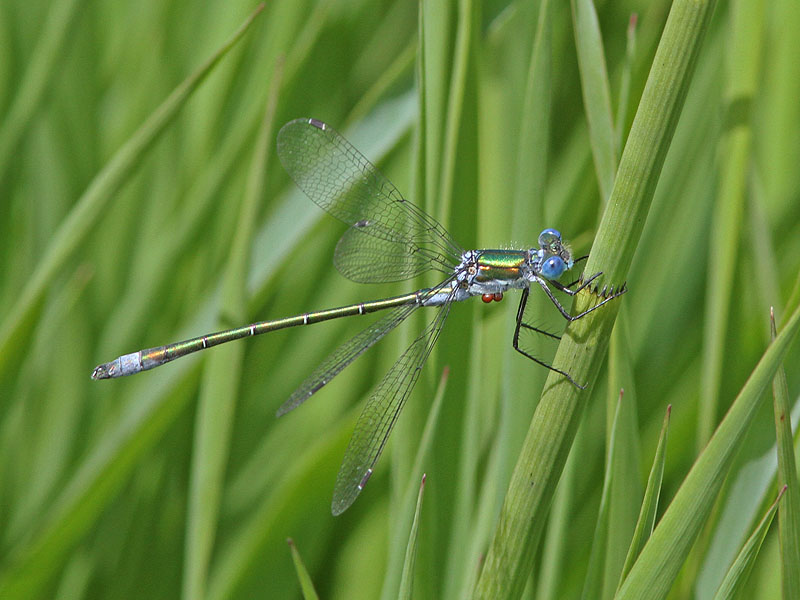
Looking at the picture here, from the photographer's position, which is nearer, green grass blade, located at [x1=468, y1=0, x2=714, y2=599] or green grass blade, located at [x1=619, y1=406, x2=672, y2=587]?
green grass blade, located at [x1=468, y1=0, x2=714, y2=599]

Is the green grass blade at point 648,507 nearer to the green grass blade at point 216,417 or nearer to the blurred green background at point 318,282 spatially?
the blurred green background at point 318,282

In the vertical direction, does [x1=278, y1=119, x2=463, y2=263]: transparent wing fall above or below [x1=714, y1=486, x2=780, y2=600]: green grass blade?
above

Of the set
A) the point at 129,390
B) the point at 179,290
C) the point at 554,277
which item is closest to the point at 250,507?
the point at 129,390

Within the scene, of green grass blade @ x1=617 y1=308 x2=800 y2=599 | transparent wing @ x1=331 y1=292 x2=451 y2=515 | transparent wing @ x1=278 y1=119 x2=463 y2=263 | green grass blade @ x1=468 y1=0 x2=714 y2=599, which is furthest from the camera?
transparent wing @ x1=278 y1=119 x2=463 y2=263

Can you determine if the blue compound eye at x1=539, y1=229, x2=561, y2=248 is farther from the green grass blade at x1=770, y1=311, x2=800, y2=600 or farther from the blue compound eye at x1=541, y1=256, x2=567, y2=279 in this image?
the green grass blade at x1=770, y1=311, x2=800, y2=600

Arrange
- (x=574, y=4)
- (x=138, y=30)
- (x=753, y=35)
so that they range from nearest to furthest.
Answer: (x=574, y=4) → (x=753, y=35) → (x=138, y=30)

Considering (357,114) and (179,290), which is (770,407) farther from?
(179,290)

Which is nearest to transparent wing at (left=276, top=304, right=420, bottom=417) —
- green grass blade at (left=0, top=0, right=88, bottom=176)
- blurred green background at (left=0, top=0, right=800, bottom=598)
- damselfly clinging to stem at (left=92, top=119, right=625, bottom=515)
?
damselfly clinging to stem at (left=92, top=119, right=625, bottom=515)

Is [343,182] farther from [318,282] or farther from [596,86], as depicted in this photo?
[596,86]
